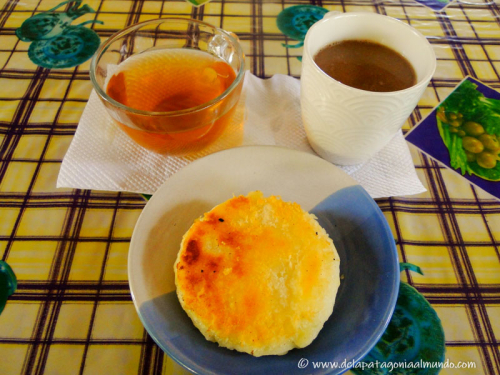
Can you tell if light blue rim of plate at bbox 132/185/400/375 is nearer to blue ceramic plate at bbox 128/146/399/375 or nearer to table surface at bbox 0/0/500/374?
blue ceramic plate at bbox 128/146/399/375

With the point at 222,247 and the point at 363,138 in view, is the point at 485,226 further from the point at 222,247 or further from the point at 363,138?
the point at 222,247

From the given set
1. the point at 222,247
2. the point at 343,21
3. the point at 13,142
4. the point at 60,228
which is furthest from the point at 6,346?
the point at 343,21

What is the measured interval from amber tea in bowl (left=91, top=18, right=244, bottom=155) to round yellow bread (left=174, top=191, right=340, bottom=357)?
0.22 metres

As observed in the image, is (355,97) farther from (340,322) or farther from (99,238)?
(99,238)

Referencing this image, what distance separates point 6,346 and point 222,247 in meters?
0.43

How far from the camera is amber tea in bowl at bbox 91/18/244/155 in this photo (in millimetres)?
718

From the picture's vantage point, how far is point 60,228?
0.72 m

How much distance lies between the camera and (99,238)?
28.1 inches

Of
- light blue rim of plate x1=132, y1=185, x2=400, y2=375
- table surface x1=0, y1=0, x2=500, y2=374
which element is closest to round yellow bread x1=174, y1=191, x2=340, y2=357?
light blue rim of plate x1=132, y1=185, x2=400, y2=375

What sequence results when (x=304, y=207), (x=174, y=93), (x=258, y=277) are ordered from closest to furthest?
1. (x=258, y=277)
2. (x=304, y=207)
3. (x=174, y=93)

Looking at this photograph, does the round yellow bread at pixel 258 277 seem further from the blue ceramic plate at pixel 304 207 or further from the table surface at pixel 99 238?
the table surface at pixel 99 238

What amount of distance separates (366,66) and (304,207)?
1.13 feet

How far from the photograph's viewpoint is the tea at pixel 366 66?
0.68 metres

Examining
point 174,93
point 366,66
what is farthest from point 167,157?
point 366,66
